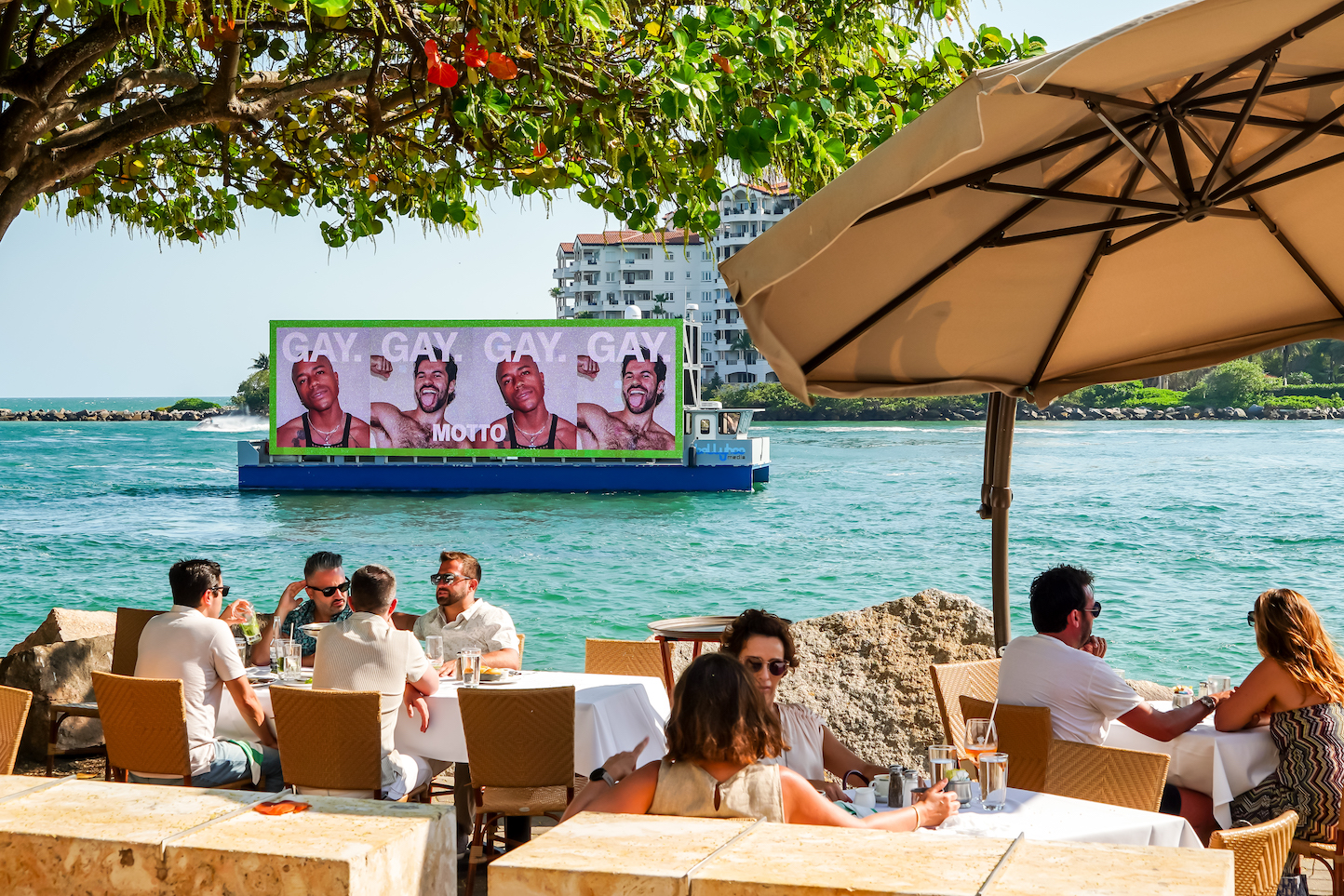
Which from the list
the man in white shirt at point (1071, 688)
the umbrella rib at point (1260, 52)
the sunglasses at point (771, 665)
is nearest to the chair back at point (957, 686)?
the man in white shirt at point (1071, 688)

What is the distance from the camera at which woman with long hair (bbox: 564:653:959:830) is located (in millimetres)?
2510

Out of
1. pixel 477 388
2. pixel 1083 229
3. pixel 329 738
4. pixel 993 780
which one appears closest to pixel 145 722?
pixel 329 738

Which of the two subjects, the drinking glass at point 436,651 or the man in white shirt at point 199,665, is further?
the drinking glass at point 436,651

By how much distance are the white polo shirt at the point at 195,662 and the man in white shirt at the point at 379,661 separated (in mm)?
363

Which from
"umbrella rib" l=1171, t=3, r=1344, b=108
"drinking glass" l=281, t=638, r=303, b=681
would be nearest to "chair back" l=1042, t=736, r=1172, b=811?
"umbrella rib" l=1171, t=3, r=1344, b=108

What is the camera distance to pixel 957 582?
33156 millimetres

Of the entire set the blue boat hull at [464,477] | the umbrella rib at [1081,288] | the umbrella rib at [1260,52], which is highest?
the umbrella rib at [1260,52]

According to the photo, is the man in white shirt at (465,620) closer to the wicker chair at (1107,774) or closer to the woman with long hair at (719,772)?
the wicker chair at (1107,774)

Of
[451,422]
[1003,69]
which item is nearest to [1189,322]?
[1003,69]

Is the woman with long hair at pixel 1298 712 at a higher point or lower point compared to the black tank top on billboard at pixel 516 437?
lower

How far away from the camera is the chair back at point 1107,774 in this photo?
359 centimetres

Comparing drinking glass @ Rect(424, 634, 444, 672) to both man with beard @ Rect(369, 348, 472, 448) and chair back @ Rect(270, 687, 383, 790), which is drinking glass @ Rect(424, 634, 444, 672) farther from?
man with beard @ Rect(369, 348, 472, 448)

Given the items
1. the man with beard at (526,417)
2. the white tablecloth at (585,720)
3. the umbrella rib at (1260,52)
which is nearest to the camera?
the umbrella rib at (1260,52)

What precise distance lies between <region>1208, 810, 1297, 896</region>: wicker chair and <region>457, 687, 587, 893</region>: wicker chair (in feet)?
7.57
